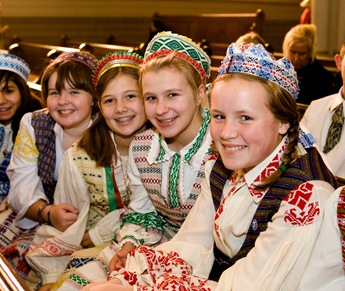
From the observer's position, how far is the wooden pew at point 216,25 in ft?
24.7

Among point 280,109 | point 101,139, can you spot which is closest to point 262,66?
point 280,109

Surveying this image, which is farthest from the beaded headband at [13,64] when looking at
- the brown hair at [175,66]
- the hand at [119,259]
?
the hand at [119,259]

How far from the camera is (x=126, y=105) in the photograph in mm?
2684

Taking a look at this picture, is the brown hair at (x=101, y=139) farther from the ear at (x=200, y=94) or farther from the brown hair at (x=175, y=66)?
the ear at (x=200, y=94)

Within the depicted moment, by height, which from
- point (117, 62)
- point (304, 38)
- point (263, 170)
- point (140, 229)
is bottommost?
point (140, 229)

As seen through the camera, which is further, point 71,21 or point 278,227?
point 71,21

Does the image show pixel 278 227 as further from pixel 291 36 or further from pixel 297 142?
pixel 291 36

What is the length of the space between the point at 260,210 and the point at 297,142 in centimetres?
26

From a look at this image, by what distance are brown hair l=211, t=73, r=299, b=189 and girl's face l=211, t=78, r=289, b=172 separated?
0.05 ft

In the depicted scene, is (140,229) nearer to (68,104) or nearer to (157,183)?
(157,183)

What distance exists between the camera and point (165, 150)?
2.55 metres

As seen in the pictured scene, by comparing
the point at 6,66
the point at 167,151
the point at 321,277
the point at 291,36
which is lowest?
the point at 321,277

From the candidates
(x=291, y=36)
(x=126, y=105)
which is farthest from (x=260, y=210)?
(x=291, y=36)

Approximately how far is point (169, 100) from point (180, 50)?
0.23 metres
